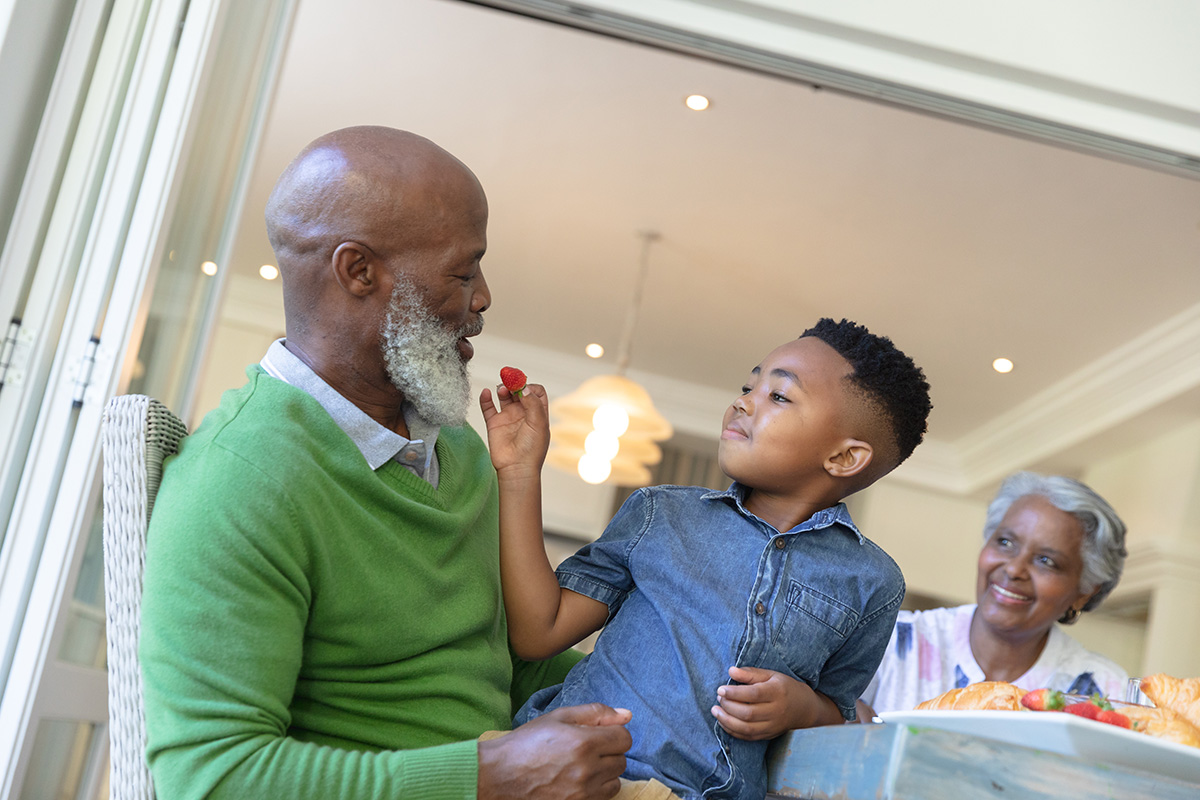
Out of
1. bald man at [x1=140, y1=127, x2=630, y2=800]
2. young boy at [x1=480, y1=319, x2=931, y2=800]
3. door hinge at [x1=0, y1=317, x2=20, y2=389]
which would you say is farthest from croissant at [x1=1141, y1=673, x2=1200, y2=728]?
door hinge at [x1=0, y1=317, x2=20, y2=389]

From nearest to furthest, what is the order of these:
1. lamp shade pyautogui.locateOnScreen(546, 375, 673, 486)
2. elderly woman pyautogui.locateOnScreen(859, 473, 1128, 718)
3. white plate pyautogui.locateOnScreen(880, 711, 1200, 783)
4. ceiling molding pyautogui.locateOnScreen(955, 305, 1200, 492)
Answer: white plate pyautogui.locateOnScreen(880, 711, 1200, 783), elderly woman pyautogui.locateOnScreen(859, 473, 1128, 718), lamp shade pyautogui.locateOnScreen(546, 375, 673, 486), ceiling molding pyautogui.locateOnScreen(955, 305, 1200, 492)

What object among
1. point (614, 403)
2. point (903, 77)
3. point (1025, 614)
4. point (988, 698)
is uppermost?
point (903, 77)

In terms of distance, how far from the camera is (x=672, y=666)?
4.06ft

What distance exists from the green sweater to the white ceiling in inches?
74.2

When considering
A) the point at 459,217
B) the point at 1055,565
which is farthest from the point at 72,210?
the point at 1055,565

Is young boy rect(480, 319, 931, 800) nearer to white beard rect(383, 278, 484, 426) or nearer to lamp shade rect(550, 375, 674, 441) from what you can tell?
white beard rect(383, 278, 484, 426)

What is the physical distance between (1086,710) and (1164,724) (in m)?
0.08

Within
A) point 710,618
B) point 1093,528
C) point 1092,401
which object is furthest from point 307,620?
point 1092,401

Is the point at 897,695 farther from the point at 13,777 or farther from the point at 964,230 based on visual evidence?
the point at 964,230

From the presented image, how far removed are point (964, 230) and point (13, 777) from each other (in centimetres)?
362

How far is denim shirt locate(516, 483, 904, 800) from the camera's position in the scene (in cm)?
120

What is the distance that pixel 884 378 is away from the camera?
140 centimetres

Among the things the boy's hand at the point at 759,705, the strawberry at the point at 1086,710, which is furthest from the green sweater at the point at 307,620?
the strawberry at the point at 1086,710

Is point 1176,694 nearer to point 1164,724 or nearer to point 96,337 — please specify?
point 1164,724
